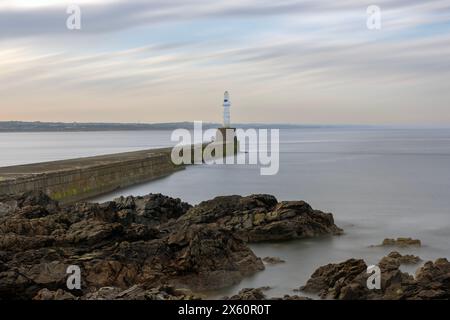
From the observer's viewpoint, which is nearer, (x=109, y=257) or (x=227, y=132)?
(x=109, y=257)

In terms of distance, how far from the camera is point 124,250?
284 inches

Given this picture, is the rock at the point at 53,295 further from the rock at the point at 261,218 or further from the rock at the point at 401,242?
the rock at the point at 401,242

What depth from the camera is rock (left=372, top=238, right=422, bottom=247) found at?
1005 cm

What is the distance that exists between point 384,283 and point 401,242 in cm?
435

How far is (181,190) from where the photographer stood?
2034 cm

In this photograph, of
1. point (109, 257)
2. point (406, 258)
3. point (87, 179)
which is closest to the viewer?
point (109, 257)

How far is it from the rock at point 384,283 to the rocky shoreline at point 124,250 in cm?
115

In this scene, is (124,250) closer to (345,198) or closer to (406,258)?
(406,258)

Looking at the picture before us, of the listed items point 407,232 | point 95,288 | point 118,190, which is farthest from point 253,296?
point 118,190

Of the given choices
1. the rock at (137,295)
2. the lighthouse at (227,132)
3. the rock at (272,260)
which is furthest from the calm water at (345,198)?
the lighthouse at (227,132)

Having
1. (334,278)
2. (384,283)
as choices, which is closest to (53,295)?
(334,278)

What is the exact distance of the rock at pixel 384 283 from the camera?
558 centimetres

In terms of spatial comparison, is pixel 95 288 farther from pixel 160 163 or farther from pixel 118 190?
pixel 160 163
